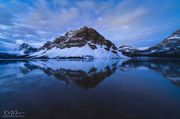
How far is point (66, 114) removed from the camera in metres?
8.45

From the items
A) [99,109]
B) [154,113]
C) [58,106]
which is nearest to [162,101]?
[154,113]

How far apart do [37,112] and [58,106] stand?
63.2 inches

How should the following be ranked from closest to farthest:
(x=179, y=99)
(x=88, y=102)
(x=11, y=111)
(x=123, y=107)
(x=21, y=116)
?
(x=21, y=116) → (x=11, y=111) → (x=123, y=107) → (x=88, y=102) → (x=179, y=99)

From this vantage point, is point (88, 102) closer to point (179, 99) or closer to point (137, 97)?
point (137, 97)
